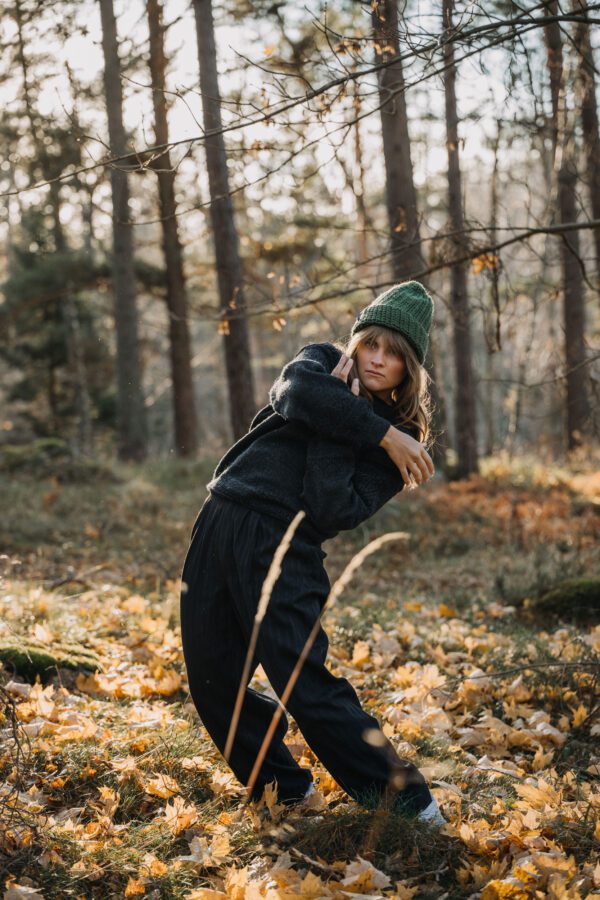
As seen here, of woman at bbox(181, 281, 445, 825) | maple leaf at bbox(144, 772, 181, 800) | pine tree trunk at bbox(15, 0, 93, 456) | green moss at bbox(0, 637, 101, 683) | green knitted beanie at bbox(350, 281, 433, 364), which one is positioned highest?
pine tree trunk at bbox(15, 0, 93, 456)

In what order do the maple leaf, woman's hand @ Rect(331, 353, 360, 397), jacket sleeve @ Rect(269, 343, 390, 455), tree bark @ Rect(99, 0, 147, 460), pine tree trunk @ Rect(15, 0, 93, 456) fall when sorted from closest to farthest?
jacket sleeve @ Rect(269, 343, 390, 455) < woman's hand @ Rect(331, 353, 360, 397) < the maple leaf < tree bark @ Rect(99, 0, 147, 460) < pine tree trunk @ Rect(15, 0, 93, 456)

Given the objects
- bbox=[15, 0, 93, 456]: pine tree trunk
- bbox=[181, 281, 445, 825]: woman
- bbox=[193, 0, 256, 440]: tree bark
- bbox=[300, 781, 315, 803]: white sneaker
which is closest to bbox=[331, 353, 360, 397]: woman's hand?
bbox=[181, 281, 445, 825]: woman

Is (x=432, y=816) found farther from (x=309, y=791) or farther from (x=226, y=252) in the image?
(x=226, y=252)

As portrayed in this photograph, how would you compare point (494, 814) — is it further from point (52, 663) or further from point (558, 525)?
point (558, 525)

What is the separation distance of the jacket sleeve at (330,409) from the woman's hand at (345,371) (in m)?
0.05

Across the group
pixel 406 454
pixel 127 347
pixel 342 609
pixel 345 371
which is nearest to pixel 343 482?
pixel 406 454

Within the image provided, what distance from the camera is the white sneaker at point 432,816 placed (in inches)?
110

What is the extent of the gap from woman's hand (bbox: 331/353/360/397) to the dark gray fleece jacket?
33 millimetres

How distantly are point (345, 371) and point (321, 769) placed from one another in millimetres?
1802

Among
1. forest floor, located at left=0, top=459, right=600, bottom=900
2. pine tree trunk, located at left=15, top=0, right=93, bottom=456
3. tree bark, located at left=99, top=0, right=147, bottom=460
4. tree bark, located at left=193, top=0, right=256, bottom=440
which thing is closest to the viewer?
forest floor, located at left=0, top=459, right=600, bottom=900

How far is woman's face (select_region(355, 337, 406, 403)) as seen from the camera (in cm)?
287

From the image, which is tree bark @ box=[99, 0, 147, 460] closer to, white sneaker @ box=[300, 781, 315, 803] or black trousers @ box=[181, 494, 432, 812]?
→ black trousers @ box=[181, 494, 432, 812]

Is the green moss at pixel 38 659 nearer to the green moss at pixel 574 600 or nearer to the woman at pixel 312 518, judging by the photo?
the woman at pixel 312 518

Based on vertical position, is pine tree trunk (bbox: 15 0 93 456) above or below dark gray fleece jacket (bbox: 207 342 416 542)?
above
